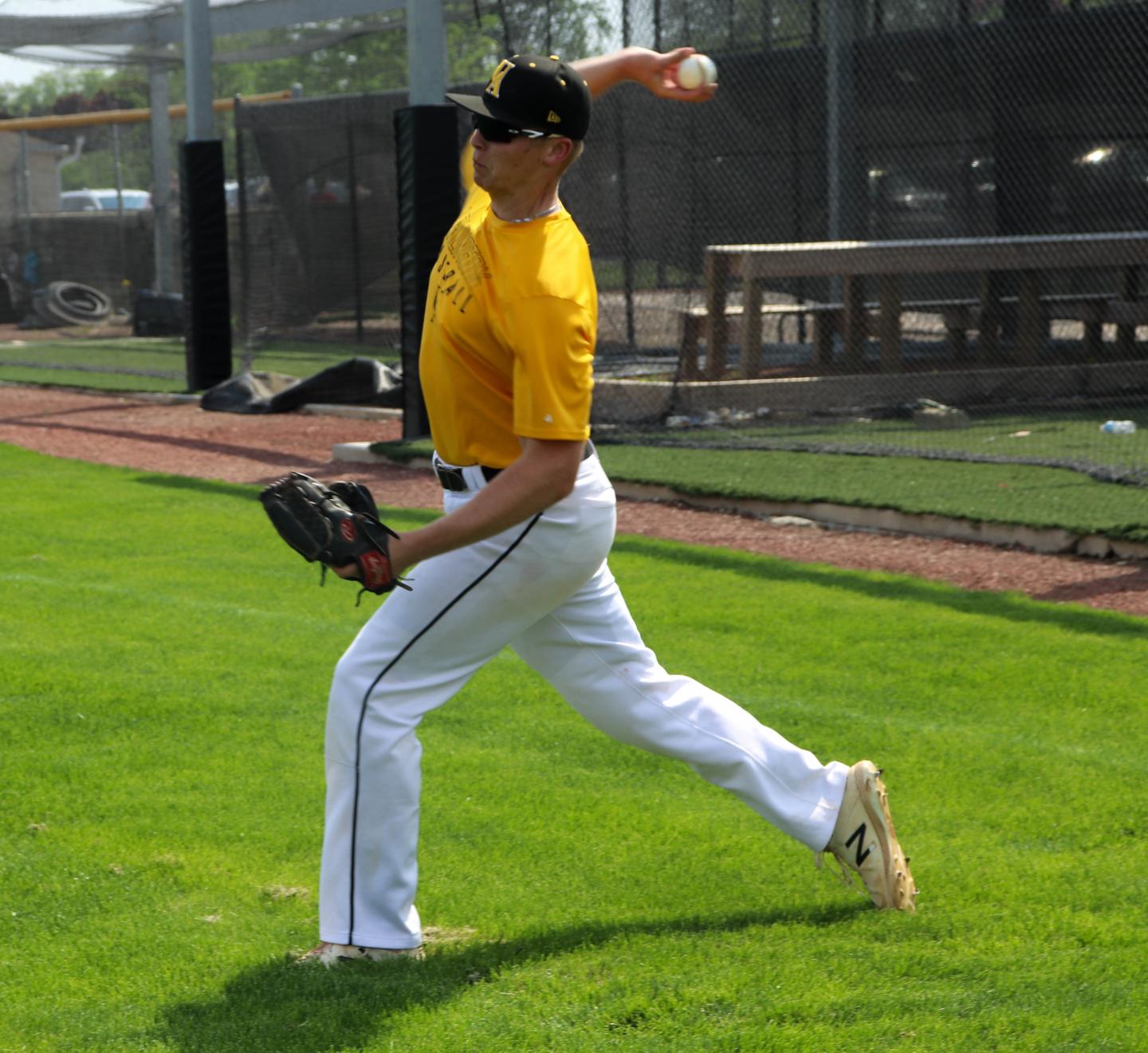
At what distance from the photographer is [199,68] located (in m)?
16.5

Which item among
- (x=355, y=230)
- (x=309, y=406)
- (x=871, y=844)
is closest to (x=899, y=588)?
(x=871, y=844)

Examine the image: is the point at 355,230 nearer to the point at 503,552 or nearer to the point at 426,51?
the point at 426,51

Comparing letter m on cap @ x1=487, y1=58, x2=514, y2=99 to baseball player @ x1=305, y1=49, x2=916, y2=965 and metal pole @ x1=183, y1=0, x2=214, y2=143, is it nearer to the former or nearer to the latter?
baseball player @ x1=305, y1=49, x2=916, y2=965

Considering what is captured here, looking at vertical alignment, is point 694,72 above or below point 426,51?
below

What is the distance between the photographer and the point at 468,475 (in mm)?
3121

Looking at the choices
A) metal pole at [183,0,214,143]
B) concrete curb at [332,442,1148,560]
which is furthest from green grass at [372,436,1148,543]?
metal pole at [183,0,214,143]

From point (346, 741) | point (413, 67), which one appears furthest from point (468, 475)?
point (413, 67)

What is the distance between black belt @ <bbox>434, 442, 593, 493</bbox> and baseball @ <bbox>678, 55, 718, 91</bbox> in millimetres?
1262

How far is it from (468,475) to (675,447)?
8183mm

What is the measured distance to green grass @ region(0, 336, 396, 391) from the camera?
59.4 feet

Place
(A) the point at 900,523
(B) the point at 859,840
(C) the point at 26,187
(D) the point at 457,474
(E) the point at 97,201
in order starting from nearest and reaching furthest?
(D) the point at 457,474, (B) the point at 859,840, (A) the point at 900,523, (C) the point at 26,187, (E) the point at 97,201

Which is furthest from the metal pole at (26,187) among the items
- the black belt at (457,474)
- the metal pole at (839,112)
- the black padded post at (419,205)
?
the black belt at (457,474)

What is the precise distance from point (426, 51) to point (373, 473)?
3441 mm

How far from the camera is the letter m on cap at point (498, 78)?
2.95 metres
